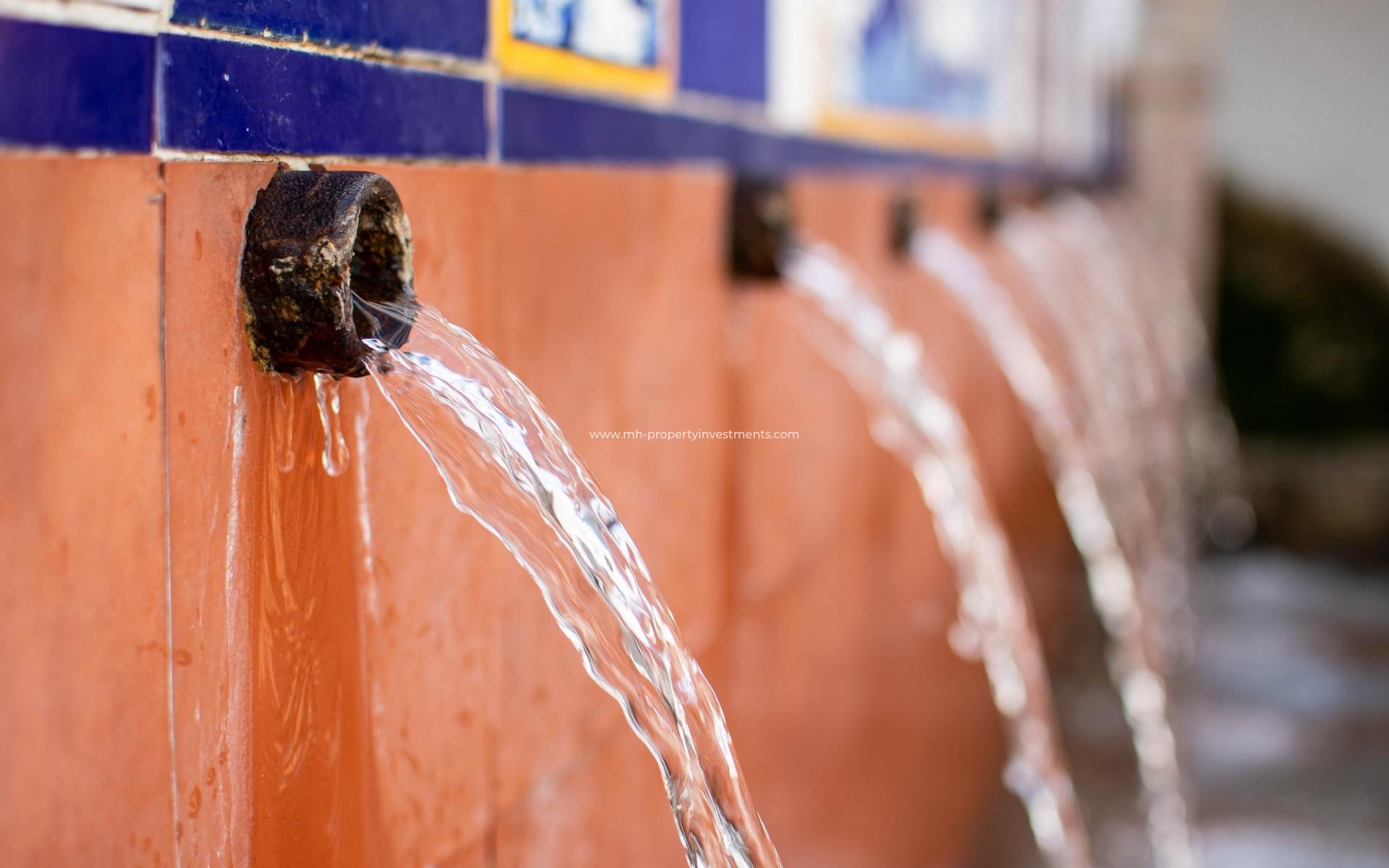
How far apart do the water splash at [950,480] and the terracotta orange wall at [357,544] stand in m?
0.11

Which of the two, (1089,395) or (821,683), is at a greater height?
(1089,395)

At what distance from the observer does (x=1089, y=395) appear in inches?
223

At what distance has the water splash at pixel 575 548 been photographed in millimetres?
1149

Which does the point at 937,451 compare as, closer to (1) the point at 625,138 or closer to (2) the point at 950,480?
(2) the point at 950,480

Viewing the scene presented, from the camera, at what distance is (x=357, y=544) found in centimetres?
118

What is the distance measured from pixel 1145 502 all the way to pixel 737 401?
5379 mm

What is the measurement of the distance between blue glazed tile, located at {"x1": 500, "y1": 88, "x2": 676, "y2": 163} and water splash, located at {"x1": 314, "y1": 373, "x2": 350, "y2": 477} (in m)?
0.42

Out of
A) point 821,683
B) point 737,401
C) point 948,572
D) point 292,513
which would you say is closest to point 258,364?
point 292,513

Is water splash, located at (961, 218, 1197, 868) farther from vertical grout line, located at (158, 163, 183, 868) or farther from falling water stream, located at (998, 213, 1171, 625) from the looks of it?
vertical grout line, located at (158, 163, 183, 868)

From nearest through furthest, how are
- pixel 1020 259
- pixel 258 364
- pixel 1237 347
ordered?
1. pixel 258 364
2. pixel 1020 259
3. pixel 1237 347

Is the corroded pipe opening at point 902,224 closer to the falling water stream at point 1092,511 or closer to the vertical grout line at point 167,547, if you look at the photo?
the falling water stream at point 1092,511

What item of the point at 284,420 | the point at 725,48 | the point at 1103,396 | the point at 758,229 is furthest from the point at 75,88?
the point at 1103,396

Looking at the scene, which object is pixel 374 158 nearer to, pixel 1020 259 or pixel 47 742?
pixel 47 742

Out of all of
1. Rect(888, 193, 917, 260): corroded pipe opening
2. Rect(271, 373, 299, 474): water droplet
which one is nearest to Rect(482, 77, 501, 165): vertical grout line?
Rect(271, 373, 299, 474): water droplet
